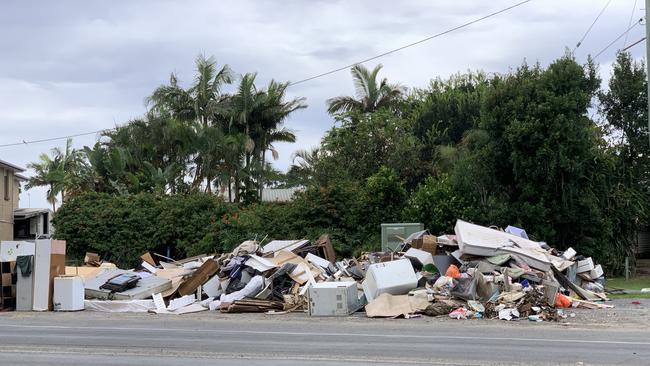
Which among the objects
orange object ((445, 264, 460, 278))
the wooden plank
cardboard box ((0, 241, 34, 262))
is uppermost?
cardboard box ((0, 241, 34, 262))

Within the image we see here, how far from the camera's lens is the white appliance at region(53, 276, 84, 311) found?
19641 mm

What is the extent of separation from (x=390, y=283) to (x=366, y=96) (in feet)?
93.1

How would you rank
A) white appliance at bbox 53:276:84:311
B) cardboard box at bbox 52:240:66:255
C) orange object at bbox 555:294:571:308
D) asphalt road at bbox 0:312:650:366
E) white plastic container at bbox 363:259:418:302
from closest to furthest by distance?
asphalt road at bbox 0:312:650:366, white plastic container at bbox 363:259:418:302, orange object at bbox 555:294:571:308, white appliance at bbox 53:276:84:311, cardboard box at bbox 52:240:66:255

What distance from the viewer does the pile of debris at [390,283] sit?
17422 mm

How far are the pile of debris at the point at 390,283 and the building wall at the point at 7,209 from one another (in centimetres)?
2316

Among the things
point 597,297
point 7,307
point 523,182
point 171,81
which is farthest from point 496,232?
point 171,81

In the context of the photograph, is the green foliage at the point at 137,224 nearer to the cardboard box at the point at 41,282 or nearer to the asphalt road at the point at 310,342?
the cardboard box at the point at 41,282

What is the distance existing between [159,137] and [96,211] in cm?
735

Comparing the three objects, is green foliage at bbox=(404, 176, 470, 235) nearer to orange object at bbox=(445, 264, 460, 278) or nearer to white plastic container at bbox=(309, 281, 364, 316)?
orange object at bbox=(445, 264, 460, 278)

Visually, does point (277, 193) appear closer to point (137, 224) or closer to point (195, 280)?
point (137, 224)

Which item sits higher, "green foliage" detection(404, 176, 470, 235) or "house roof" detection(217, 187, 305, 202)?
"house roof" detection(217, 187, 305, 202)

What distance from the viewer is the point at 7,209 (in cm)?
4444

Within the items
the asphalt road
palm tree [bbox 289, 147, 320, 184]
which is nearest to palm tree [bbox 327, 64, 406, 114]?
palm tree [bbox 289, 147, 320, 184]

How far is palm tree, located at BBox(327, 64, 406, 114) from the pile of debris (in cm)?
2271
